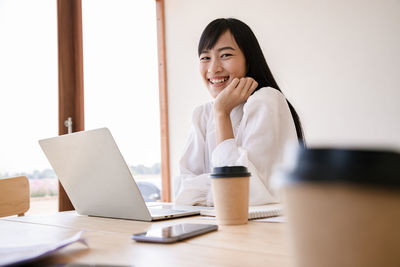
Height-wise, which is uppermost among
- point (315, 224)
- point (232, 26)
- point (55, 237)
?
point (232, 26)

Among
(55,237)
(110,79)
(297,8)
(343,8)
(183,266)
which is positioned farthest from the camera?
(110,79)

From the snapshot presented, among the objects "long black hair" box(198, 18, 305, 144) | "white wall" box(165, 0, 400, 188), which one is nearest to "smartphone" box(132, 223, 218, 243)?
"long black hair" box(198, 18, 305, 144)

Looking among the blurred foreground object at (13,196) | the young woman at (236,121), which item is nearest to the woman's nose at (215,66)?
the young woman at (236,121)

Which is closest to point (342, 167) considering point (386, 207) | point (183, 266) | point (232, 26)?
point (386, 207)

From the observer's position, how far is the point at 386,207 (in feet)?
0.80

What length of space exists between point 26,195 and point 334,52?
2.13 meters

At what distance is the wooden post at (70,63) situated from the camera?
2846mm

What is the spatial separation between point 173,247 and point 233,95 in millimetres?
1063

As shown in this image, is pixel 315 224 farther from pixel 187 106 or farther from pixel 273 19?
pixel 187 106

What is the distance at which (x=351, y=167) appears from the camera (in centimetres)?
23

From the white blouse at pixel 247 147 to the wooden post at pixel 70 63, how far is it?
1.42m

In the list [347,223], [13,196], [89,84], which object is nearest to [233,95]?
[13,196]

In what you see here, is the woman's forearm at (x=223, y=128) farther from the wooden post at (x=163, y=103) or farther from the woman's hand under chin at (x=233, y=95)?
the wooden post at (x=163, y=103)

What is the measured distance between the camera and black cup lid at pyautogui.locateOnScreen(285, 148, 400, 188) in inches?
9.1
